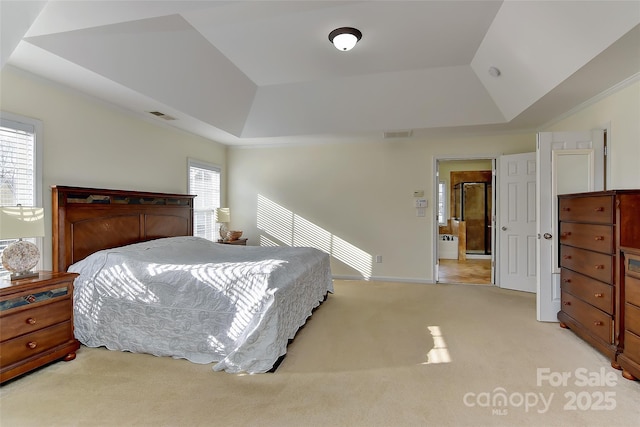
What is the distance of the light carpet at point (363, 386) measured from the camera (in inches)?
71.8

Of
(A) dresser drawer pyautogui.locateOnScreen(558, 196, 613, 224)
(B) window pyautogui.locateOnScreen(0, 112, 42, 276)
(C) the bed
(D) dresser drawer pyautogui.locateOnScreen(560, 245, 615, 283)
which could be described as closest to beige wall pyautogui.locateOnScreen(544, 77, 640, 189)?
(A) dresser drawer pyautogui.locateOnScreen(558, 196, 613, 224)

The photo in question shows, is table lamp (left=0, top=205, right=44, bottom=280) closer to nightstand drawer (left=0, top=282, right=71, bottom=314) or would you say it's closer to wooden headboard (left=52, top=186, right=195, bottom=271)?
nightstand drawer (left=0, top=282, right=71, bottom=314)

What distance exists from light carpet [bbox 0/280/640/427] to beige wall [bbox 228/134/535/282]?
2.23m

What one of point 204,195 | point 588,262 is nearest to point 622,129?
point 588,262

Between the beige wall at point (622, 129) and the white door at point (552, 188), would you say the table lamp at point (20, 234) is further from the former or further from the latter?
the beige wall at point (622, 129)

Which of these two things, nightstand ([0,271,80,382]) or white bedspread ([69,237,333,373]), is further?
white bedspread ([69,237,333,373])

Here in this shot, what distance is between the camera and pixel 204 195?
5.27 metres

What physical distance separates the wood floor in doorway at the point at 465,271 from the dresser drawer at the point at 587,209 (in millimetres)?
2349

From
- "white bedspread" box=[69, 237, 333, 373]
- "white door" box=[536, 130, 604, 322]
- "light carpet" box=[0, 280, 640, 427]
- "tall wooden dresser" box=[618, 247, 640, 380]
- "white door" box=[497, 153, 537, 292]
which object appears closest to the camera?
"light carpet" box=[0, 280, 640, 427]

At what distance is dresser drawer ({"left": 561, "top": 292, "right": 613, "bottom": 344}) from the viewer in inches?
99.1

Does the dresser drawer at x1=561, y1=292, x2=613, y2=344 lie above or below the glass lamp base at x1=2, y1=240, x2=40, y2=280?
below

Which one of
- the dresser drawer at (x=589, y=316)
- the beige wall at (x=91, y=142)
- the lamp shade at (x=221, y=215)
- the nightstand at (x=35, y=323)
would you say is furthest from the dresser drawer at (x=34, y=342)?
the dresser drawer at (x=589, y=316)

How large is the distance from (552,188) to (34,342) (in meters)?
4.92

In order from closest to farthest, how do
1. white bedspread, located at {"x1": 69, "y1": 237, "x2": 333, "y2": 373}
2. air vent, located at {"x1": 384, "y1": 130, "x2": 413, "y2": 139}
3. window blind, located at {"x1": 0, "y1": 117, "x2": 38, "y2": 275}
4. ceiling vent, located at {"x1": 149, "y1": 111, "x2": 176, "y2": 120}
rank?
white bedspread, located at {"x1": 69, "y1": 237, "x2": 333, "y2": 373} < window blind, located at {"x1": 0, "y1": 117, "x2": 38, "y2": 275} < ceiling vent, located at {"x1": 149, "y1": 111, "x2": 176, "y2": 120} < air vent, located at {"x1": 384, "y1": 130, "x2": 413, "y2": 139}
